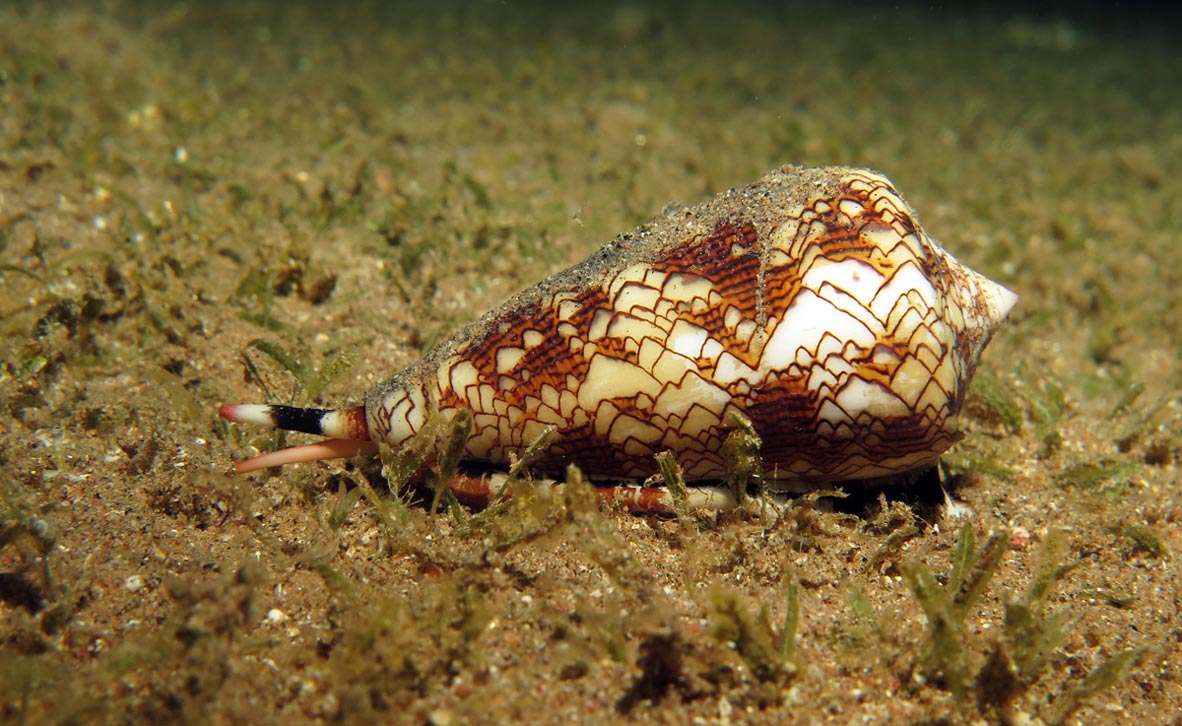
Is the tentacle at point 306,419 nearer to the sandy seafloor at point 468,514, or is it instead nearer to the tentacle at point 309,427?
the tentacle at point 309,427

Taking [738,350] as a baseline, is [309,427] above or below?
below

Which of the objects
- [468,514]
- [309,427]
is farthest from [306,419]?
[468,514]

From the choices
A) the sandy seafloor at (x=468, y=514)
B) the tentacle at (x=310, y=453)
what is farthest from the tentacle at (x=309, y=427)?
the sandy seafloor at (x=468, y=514)

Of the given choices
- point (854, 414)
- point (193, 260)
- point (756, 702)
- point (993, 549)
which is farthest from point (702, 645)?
point (193, 260)

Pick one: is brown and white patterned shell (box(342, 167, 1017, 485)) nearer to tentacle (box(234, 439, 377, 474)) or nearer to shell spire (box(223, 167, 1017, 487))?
shell spire (box(223, 167, 1017, 487))

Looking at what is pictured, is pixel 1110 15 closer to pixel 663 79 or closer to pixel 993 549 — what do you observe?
pixel 663 79

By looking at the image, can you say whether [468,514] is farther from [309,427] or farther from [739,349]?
[739,349]

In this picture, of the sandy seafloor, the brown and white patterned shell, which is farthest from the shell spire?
the sandy seafloor

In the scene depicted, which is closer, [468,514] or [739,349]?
[739,349]
